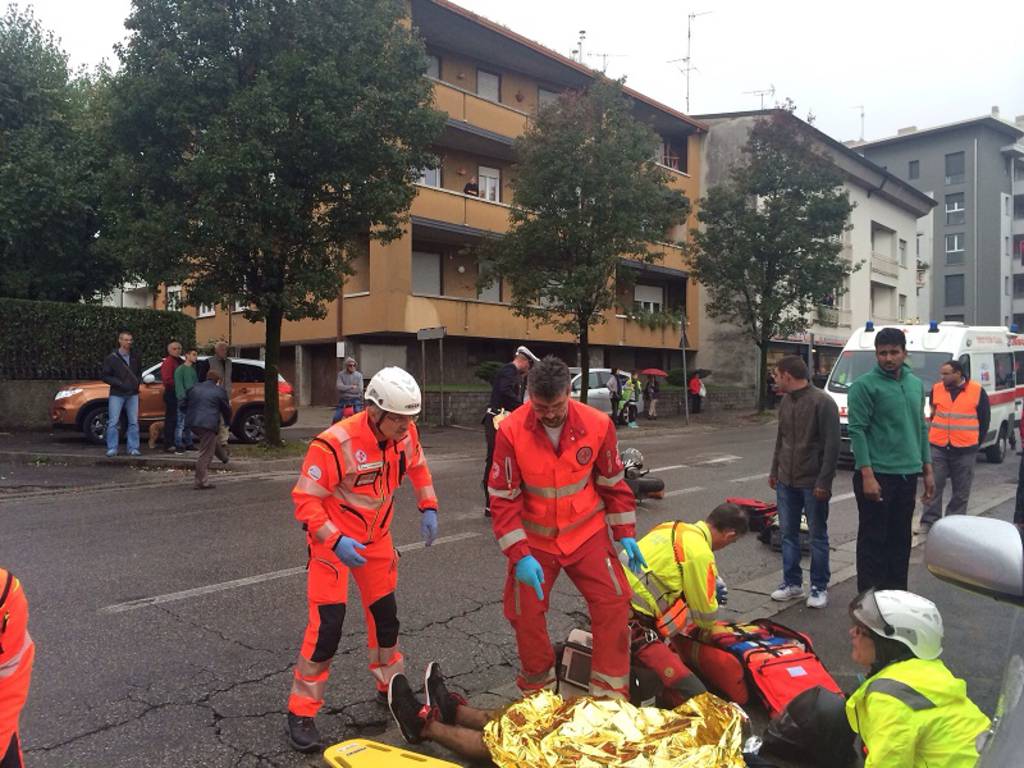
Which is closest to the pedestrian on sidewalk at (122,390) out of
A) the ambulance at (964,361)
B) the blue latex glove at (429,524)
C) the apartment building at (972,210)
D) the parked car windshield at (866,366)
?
the blue latex glove at (429,524)

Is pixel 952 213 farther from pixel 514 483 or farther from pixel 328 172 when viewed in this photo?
pixel 514 483

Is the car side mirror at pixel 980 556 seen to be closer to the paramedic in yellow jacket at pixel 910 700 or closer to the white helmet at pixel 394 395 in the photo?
the paramedic in yellow jacket at pixel 910 700

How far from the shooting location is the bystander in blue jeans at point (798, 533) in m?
5.56

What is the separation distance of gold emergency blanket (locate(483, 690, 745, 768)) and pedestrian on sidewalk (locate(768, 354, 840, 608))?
2753mm

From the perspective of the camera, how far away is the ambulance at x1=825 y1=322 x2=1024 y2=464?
13219mm

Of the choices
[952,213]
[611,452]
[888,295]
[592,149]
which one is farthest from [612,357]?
[952,213]

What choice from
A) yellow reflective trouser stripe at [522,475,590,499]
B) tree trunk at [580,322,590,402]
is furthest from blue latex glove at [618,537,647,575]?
tree trunk at [580,322,590,402]

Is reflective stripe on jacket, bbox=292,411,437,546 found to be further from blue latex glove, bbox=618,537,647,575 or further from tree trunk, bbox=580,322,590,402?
tree trunk, bbox=580,322,590,402

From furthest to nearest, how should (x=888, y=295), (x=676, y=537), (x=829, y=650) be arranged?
(x=888, y=295) < (x=829, y=650) < (x=676, y=537)

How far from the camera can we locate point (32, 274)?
757 inches

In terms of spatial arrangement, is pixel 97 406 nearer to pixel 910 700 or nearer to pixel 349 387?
pixel 349 387

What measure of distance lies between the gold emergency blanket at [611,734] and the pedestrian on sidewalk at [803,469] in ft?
9.03

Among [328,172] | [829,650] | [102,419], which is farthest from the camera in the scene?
[102,419]

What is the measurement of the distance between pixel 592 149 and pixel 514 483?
1831cm
